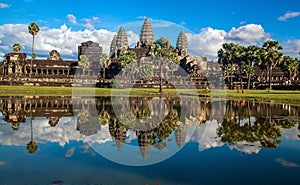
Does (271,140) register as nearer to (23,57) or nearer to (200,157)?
(200,157)

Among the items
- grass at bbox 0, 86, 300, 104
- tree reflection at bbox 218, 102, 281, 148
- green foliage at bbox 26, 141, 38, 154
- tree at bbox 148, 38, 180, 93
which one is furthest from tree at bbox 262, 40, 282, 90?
green foliage at bbox 26, 141, 38, 154

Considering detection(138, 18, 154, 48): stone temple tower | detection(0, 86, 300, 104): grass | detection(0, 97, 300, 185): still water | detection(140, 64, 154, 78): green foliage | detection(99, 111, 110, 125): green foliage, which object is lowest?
detection(0, 97, 300, 185): still water

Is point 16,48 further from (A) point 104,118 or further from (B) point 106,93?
(A) point 104,118

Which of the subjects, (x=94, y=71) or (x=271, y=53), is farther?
(x=94, y=71)

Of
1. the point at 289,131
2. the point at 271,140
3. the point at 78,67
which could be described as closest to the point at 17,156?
the point at 271,140

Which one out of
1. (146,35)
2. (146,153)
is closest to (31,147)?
(146,153)

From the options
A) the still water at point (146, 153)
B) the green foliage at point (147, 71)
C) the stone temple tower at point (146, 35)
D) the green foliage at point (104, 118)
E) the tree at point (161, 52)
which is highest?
the stone temple tower at point (146, 35)

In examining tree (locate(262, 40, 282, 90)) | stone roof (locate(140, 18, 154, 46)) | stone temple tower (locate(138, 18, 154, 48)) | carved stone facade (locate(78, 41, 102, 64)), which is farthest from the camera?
stone roof (locate(140, 18, 154, 46))

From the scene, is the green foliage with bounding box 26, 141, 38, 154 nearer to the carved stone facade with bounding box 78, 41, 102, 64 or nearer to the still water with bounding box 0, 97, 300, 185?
the still water with bounding box 0, 97, 300, 185

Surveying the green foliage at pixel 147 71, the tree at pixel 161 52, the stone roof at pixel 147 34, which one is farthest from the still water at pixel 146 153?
the stone roof at pixel 147 34

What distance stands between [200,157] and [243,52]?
84161 mm

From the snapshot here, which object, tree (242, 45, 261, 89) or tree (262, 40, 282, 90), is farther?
tree (242, 45, 261, 89)

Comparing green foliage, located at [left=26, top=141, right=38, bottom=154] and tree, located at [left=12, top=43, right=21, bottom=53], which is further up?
tree, located at [left=12, top=43, right=21, bottom=53]

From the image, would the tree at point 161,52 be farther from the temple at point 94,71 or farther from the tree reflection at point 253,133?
the tree reflection at point 253,133
